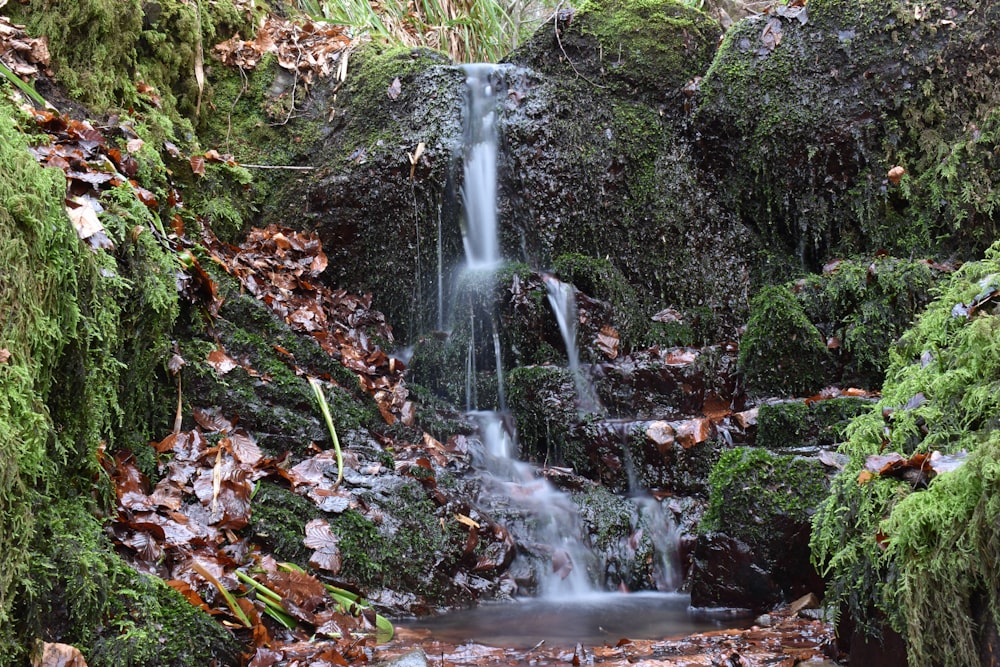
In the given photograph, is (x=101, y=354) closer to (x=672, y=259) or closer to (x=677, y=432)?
(x=677, y=432)

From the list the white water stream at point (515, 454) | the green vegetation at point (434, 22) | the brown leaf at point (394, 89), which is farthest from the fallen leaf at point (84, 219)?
the green vegetation at point (434, 22)

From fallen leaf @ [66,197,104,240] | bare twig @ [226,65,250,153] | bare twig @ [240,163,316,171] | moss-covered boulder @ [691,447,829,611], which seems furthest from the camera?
bare twig @ [226,65,250,153]

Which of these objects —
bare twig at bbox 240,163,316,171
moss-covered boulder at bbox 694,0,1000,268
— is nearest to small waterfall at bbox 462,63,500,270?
bare twig at bbox 240,163,316,171

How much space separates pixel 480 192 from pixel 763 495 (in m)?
4.21

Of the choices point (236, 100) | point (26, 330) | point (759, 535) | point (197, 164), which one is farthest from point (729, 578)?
point (236, 100)

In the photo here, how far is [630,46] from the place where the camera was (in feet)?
24.5

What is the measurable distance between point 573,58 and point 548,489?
472cm

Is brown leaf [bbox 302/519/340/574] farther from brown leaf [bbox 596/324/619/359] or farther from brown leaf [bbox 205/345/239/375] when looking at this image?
brown leaf [bbox 596/324/619/359]

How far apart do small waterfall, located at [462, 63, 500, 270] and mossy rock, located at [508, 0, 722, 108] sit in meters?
1.16

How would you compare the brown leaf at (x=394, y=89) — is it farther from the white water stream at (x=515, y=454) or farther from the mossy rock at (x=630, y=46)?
the mossy rock at (x=630, y=46)

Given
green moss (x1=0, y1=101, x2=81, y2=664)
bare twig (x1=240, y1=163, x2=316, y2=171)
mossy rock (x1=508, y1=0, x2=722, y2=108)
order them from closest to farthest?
green moss (x1=0, y1=101, x2=81, y2=664), bare twig (x1=240, y1=163, x2=316, y2=171), mossy rock (x1=508, y1=0, x2=722, y2=108)

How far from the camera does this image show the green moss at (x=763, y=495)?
353 cm

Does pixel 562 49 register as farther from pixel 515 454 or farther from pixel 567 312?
pixel 515 454

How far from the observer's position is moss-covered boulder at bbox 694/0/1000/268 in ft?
19.9
